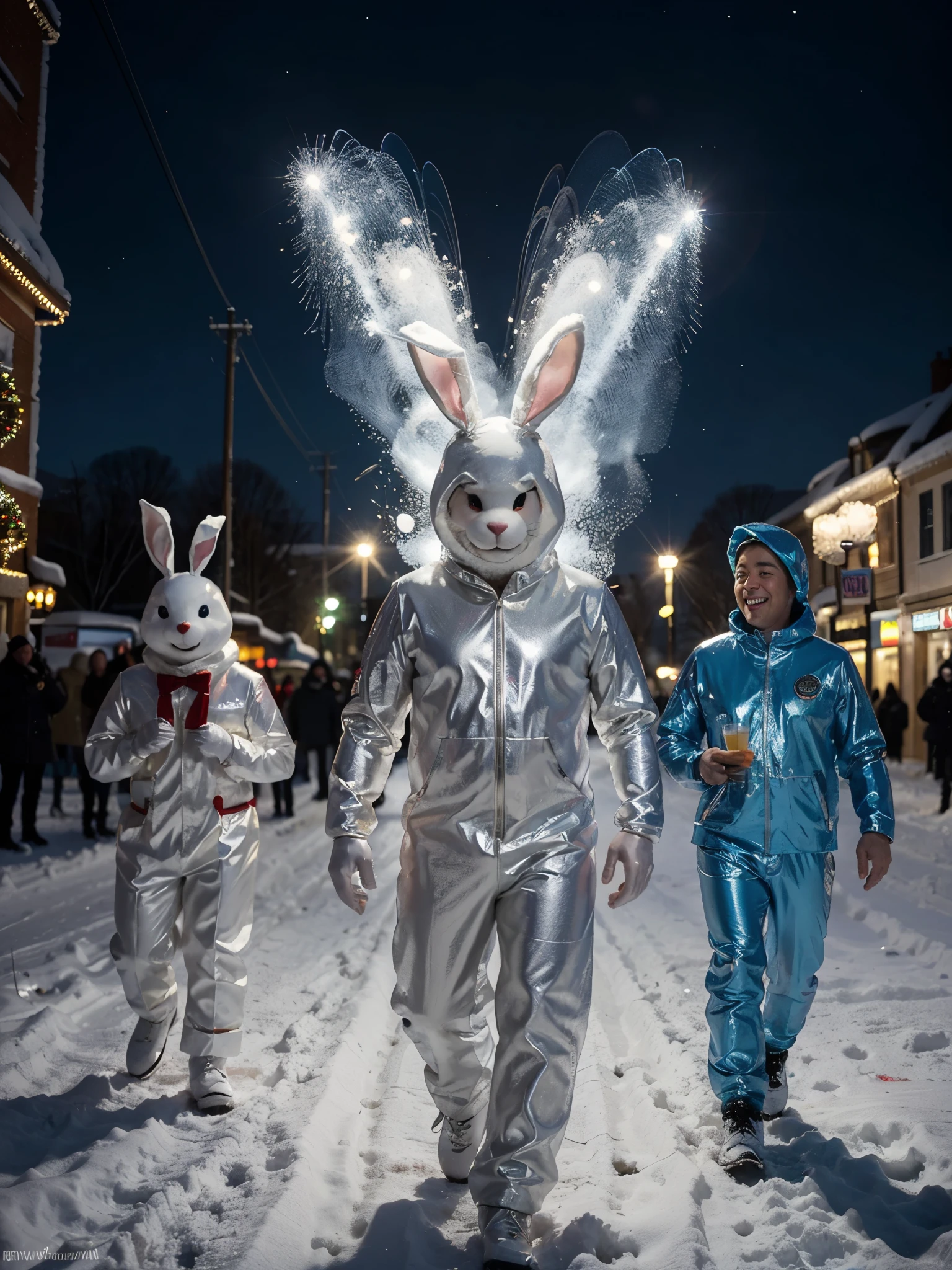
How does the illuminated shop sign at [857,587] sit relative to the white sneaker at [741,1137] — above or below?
above

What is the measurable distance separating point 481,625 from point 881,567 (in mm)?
26871

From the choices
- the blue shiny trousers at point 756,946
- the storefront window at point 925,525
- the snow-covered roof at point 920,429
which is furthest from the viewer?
the snow-covered roof at point 920,429

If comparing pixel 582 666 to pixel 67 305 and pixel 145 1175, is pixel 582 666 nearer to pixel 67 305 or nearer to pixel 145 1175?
pixel 145 1175

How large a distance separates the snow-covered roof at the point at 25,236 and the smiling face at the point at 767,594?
562 inches

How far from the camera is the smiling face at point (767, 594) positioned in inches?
156

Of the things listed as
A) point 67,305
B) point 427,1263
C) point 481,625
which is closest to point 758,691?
point 481,625

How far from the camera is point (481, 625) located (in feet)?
10.5

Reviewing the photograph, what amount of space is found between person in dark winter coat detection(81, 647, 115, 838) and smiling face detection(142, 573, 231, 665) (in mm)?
6949

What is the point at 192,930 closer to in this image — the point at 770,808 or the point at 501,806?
the point at 501,806

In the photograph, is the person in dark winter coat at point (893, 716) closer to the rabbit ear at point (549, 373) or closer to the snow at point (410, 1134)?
the snow at point (410, 1134)

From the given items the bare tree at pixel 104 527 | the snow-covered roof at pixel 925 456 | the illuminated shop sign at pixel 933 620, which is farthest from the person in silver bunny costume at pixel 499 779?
the bare tree at pixel 104 527

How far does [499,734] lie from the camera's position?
3090 mm

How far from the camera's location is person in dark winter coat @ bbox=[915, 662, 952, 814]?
42.3 ft

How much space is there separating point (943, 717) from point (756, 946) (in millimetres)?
10540
